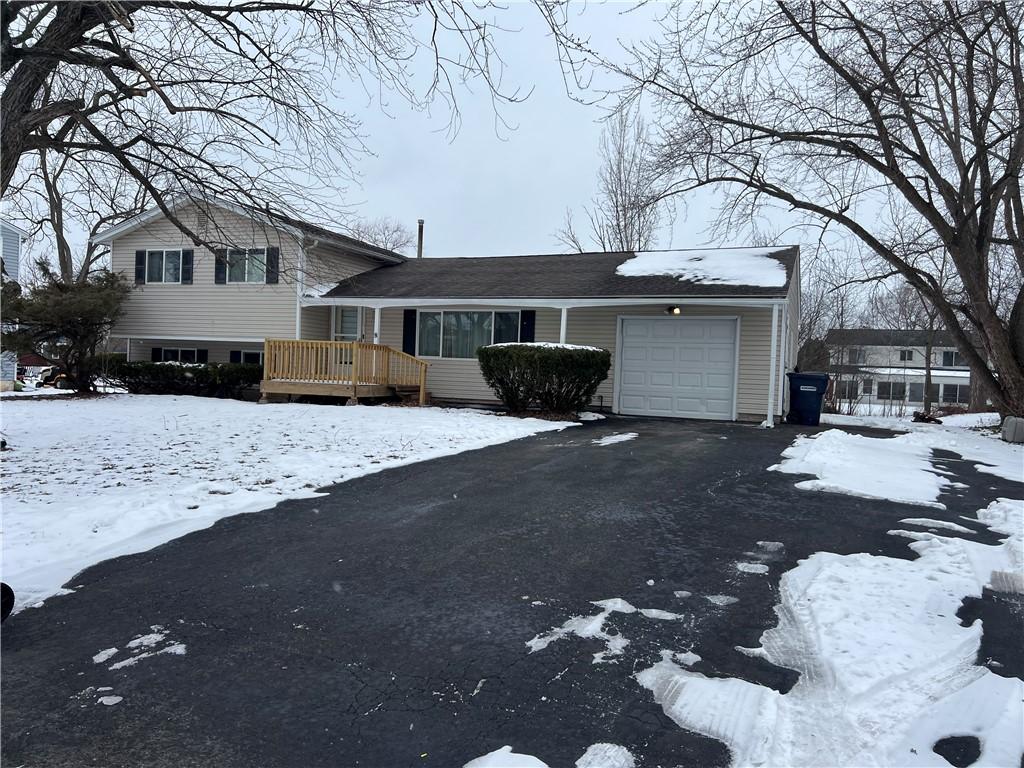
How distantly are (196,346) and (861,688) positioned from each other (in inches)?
712

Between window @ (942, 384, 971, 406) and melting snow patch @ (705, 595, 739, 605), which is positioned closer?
melting snow patch @ (705, 595, 739, 605)

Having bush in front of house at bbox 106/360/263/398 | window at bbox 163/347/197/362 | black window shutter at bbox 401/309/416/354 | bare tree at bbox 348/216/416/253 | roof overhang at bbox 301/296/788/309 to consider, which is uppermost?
bare tree at bbox 348/216/416/253

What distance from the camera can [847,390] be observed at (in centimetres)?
3894

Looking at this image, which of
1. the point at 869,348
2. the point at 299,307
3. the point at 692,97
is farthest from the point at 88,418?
the point at 869,348

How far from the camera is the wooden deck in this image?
1347cm

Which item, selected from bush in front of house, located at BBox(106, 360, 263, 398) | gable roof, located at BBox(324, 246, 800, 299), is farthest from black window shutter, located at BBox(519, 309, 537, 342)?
bush in front of house, located at BBox(106, 360, 263, 398)

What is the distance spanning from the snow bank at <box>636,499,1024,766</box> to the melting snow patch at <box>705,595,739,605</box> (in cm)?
22

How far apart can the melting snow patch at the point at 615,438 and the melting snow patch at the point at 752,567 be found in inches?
203

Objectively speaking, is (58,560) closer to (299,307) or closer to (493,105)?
(493,105)

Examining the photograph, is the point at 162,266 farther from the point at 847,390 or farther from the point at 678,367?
the point at 847,390

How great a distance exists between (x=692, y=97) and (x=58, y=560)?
12.4 metres

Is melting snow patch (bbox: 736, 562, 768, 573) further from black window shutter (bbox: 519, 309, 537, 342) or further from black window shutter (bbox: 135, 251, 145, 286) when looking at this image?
black window shutter (bbox: 135, 251, 145, 286)

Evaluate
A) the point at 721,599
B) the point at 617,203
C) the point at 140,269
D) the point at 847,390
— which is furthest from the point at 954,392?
the point at 721,599

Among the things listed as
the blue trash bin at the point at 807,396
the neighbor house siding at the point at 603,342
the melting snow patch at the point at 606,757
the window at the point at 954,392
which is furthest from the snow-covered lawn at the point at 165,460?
the window at the point at 954,392
